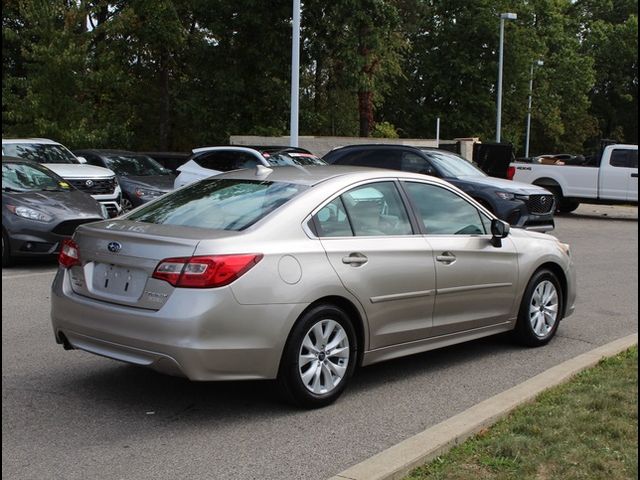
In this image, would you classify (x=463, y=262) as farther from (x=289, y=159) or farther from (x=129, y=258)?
(x=289, y=159)

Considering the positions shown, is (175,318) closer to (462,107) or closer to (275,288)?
(275,288)

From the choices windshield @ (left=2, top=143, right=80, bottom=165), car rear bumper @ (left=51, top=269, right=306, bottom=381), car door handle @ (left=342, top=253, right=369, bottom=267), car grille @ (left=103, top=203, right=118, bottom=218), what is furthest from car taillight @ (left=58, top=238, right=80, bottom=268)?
windshield @ (left=2, top=143, right=80, bottom=165)

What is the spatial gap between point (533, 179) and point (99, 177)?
42.8 ft

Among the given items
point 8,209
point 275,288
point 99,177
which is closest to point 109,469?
point 275,288

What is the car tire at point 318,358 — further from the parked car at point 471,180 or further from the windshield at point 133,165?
the windshield at point 133,165

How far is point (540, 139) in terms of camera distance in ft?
200

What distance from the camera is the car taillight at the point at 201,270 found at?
4680 millimetres

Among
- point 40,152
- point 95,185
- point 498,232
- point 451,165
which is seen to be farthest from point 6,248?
point 451,165

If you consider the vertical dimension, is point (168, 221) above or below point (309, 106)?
below

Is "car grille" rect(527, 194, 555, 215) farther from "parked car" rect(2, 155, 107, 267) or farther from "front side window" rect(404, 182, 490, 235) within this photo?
"front side window" rect(404, 182, 490, 235)

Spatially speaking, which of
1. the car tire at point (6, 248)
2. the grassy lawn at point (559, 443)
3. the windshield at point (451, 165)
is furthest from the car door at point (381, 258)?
the windshield at point (451, 165)

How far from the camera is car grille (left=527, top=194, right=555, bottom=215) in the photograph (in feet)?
49.3

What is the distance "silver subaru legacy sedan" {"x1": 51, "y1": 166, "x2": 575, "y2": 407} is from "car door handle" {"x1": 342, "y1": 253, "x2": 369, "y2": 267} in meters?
0.02

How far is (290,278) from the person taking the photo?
492 centimetres
